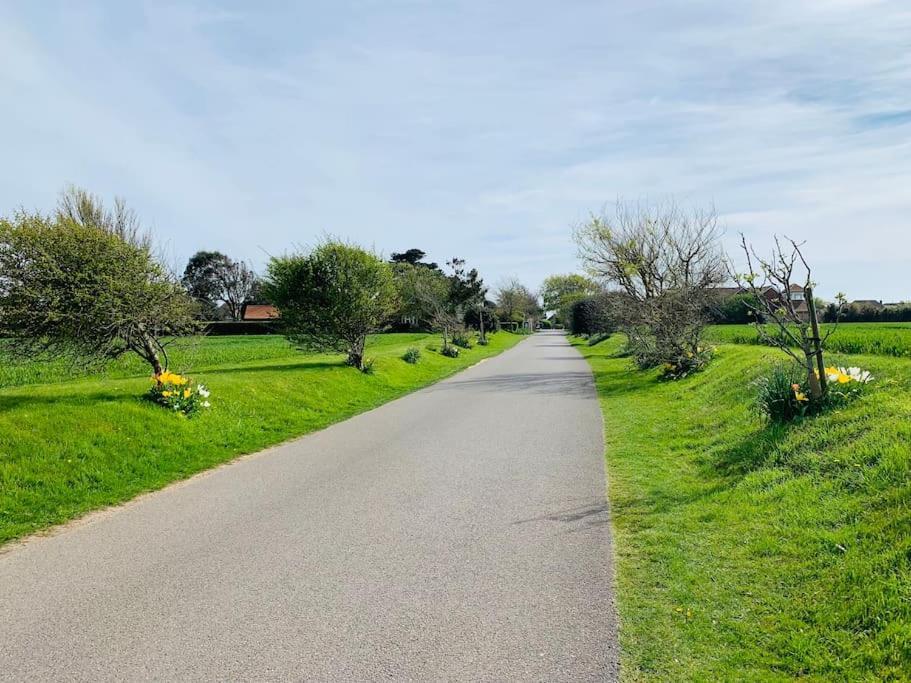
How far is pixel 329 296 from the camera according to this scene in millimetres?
18125

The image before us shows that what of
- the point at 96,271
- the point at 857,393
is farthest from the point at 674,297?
the point at 96,271

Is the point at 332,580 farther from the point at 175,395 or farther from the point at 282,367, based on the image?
the point at 282,367

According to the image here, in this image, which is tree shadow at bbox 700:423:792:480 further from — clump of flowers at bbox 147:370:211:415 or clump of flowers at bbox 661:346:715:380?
clump of flowers at bbox 661:346:715:380

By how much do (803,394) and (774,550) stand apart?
3.71 meters

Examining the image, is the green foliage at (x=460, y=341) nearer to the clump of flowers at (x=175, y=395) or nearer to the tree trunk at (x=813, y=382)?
the clump of flowers at (x=175, y=395)

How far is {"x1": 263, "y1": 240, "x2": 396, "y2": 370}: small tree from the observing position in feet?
59.3

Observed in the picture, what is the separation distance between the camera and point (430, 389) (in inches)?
699

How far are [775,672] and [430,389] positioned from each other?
1480cm

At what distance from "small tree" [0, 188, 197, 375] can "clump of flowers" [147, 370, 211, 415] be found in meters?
1.20

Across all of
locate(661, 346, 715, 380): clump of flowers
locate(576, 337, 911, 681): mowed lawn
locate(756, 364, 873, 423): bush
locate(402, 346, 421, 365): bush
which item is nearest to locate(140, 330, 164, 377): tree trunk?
locate(576, 337, 911, 681): mowed lawn

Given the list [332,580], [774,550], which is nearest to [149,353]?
[332,580]


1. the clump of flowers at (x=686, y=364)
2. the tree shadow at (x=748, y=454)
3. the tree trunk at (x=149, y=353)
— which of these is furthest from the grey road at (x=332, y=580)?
the clump of flowers at (x=686, y=364)

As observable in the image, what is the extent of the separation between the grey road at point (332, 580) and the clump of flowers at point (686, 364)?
9.92 m

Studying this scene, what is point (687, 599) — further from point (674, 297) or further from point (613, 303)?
point (613, 303)
